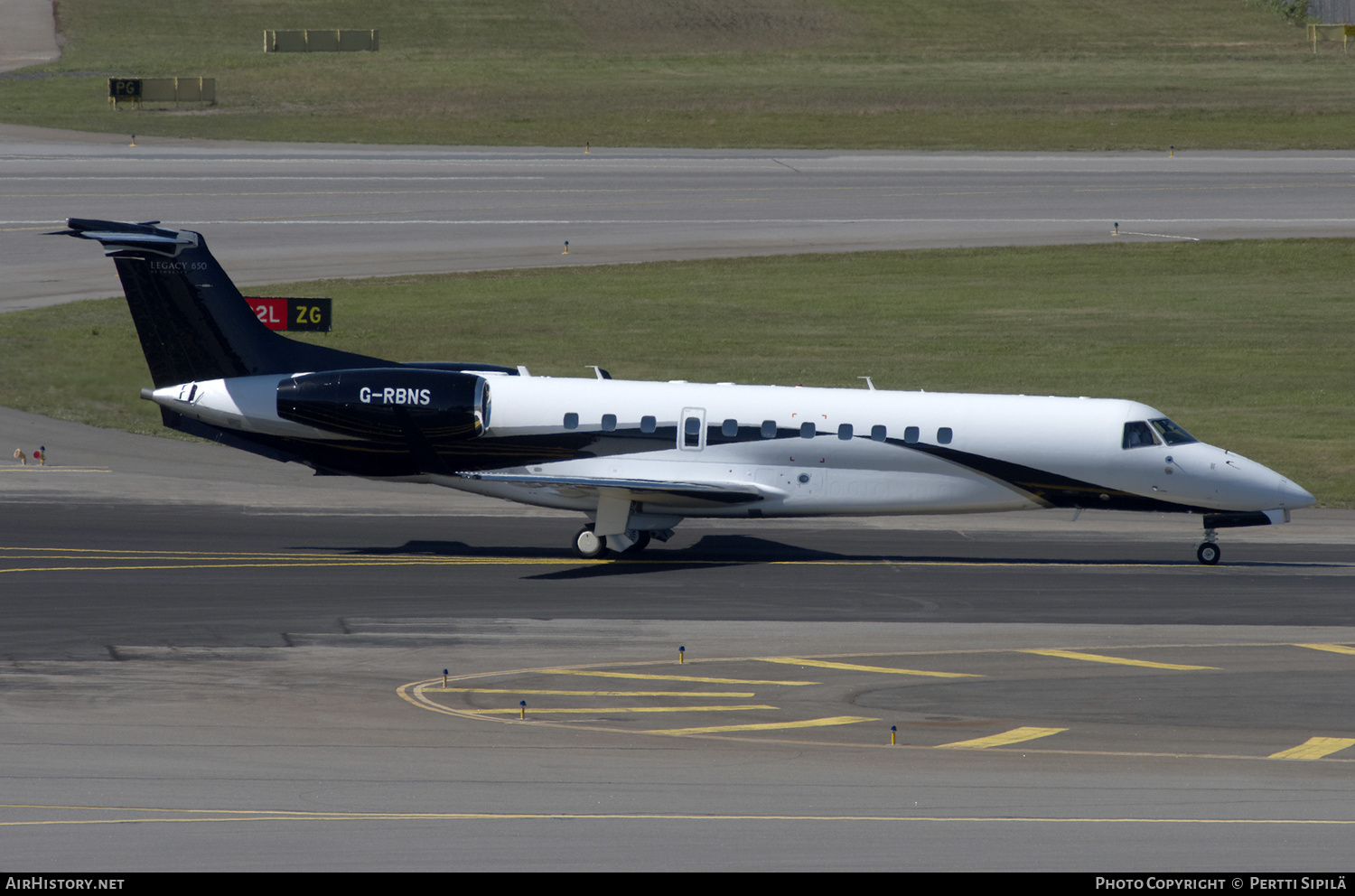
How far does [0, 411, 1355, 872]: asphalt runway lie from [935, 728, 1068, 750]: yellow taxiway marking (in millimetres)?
79

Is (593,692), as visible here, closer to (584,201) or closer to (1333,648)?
(1333,648)

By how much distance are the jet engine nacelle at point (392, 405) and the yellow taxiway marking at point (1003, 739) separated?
12.6 m

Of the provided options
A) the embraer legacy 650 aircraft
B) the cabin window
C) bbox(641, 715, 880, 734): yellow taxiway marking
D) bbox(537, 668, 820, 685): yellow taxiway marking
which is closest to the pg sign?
the embraer legacy 650 aircraft

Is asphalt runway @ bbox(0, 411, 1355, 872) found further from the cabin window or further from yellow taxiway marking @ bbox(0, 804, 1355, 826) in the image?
the cabin window

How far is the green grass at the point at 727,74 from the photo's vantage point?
260ft

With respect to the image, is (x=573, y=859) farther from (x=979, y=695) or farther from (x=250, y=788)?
(x=979, y=695)

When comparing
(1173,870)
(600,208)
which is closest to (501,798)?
(1173,870)

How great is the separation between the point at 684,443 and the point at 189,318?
927 cm

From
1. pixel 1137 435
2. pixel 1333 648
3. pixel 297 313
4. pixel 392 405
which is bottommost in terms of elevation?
pixel 1333 648

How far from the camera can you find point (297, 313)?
40312 mm

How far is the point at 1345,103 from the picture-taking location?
83938 millimetres

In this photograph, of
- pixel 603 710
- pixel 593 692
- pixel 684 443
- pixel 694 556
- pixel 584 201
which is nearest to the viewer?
pixel 603 710

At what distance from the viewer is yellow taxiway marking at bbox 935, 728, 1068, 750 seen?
17.6 meters

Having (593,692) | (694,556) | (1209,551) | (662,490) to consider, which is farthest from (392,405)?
(1209,551)
